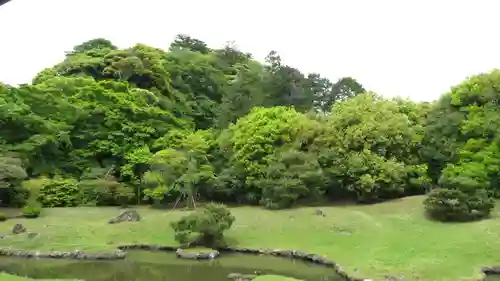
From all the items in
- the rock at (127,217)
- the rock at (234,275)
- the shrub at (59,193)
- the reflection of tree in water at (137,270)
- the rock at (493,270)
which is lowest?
the reflection of tree in water at (137,270)

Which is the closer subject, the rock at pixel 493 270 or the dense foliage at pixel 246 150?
the rock at pixel 493 270

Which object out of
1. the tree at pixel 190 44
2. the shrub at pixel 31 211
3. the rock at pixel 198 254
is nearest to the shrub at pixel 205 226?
the rock at pixel 198 254

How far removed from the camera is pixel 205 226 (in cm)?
2927

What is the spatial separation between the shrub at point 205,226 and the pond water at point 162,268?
4.92ft

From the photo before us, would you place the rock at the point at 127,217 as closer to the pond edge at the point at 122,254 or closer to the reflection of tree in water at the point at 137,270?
the pond edge at the point at 122,254

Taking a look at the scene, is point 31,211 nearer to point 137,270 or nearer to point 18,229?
point 18,229

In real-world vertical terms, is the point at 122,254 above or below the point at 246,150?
below

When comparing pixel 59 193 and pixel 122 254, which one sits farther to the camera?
pixel 59 193

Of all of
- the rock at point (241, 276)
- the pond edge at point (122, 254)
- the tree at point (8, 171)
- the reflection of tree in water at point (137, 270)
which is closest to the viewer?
the rock at point (241, 276)

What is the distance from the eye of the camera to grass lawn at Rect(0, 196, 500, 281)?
25.0 metres

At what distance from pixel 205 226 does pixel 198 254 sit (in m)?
1.68

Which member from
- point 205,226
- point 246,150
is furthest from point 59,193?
point 205,226

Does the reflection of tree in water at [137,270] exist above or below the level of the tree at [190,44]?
below

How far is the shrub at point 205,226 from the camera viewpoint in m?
29.3
